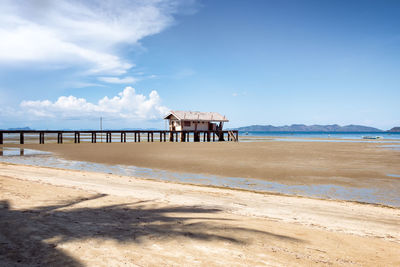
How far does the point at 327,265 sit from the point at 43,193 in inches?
265

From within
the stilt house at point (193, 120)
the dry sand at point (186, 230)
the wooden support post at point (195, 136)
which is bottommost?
the dry sand at point (186, 230)

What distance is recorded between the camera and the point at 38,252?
132 inches

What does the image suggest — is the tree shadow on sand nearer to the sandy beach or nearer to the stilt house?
the sandy beach

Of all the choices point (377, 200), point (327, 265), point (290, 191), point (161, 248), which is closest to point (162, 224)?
point (161, 248)

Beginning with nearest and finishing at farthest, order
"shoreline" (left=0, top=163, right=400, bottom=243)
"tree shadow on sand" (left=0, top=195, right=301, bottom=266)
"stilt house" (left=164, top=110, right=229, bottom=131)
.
Answer: "tree shadow on sand" (left=0, top=195, right=301, bottom=266)
"shoreline" (left=0, top=163, right=400, bottom=243)
"stilt house" (left=164, top=110, right=229, bottom=131)

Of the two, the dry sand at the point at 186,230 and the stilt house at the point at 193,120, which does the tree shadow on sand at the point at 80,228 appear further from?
the stilt house at the point at 193,120

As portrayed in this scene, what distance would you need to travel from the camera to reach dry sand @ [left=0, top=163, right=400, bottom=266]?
340cm

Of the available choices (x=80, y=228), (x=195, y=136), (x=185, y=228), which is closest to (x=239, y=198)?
(x=185, y=228)

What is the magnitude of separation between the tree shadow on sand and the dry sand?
0.01 meters

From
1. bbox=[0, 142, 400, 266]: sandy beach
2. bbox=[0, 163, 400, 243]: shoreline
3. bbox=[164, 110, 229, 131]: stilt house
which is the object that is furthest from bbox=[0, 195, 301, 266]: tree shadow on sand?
bbox=[164, 110, 229, 131]: stilt house

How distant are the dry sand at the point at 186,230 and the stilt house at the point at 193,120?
40.7m

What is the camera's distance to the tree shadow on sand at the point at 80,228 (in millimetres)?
3330

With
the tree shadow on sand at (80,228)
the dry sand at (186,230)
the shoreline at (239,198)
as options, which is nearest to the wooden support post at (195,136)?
the shoreline at (239,198)

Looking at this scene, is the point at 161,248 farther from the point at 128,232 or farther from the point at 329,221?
the point at 329,221
